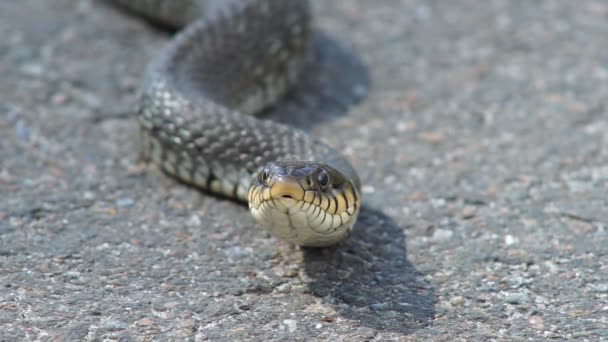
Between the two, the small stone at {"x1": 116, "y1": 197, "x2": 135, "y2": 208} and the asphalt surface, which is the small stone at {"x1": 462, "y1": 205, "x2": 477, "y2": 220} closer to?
the asphalt surface

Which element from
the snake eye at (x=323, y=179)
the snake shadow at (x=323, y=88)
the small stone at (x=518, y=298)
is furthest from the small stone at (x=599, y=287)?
the snake shadow at (x=323, y=88)

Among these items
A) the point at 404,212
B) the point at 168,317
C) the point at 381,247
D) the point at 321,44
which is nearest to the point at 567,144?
the point at 404,212

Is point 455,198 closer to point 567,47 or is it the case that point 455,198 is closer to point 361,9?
point 567,47

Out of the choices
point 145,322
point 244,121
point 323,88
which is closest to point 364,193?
point 244,121

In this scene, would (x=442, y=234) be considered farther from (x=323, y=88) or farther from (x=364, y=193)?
(x=323, y=88)

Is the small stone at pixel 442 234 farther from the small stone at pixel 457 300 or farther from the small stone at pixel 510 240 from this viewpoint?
the small stone at pixel 457 300

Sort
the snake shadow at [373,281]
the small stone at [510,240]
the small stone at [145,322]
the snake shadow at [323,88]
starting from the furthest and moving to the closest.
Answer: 1. the snake shadow at [323,88]
2. the small stone at [510,240]
3. the snake shadow at [373,281]
4. the small stone at [145,322]

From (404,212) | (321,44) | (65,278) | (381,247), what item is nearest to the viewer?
(65,278)
